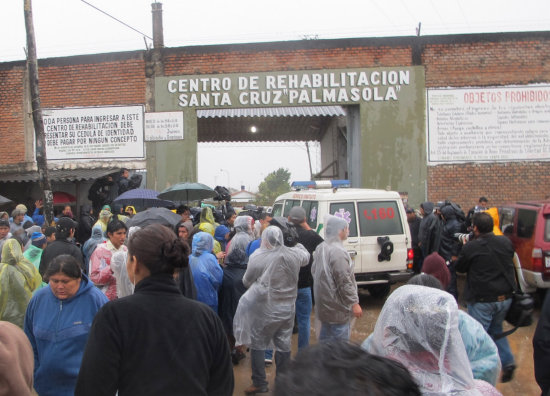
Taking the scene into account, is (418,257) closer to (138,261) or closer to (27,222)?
(27,222)

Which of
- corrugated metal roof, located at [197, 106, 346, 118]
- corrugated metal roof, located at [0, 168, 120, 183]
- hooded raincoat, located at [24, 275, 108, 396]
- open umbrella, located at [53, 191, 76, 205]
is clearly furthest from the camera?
corrugated metal roof, located at [197, 106, 346, 118]

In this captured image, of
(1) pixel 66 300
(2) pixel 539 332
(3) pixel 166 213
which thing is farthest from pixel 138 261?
(3) pixel 166 213

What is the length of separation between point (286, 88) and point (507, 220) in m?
6.88

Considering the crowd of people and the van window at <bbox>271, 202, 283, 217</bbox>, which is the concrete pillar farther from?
the crowd of people

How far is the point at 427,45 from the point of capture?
1295 centimetres

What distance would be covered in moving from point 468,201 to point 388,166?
2316 millimetres

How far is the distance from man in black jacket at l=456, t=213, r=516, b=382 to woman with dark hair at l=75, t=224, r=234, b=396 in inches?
128

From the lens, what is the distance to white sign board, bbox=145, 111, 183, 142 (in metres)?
13.5

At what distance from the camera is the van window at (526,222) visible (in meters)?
7.75

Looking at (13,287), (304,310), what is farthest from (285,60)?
(13,287)

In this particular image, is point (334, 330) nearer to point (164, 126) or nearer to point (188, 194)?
point (188, 194)

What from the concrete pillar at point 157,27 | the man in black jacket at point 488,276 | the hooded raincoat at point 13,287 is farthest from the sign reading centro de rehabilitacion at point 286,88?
the hooded raincoat at point 13,287

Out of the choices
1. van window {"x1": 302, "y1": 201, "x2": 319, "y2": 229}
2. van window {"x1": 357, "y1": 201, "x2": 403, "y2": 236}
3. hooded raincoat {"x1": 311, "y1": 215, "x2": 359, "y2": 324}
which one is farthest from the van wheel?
hooded raincoat {"x1": 311, "y1": 215, "x2": 359, "y2": 324}

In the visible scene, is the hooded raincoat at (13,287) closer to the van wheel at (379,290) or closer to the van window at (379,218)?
the van window at (379,218)
